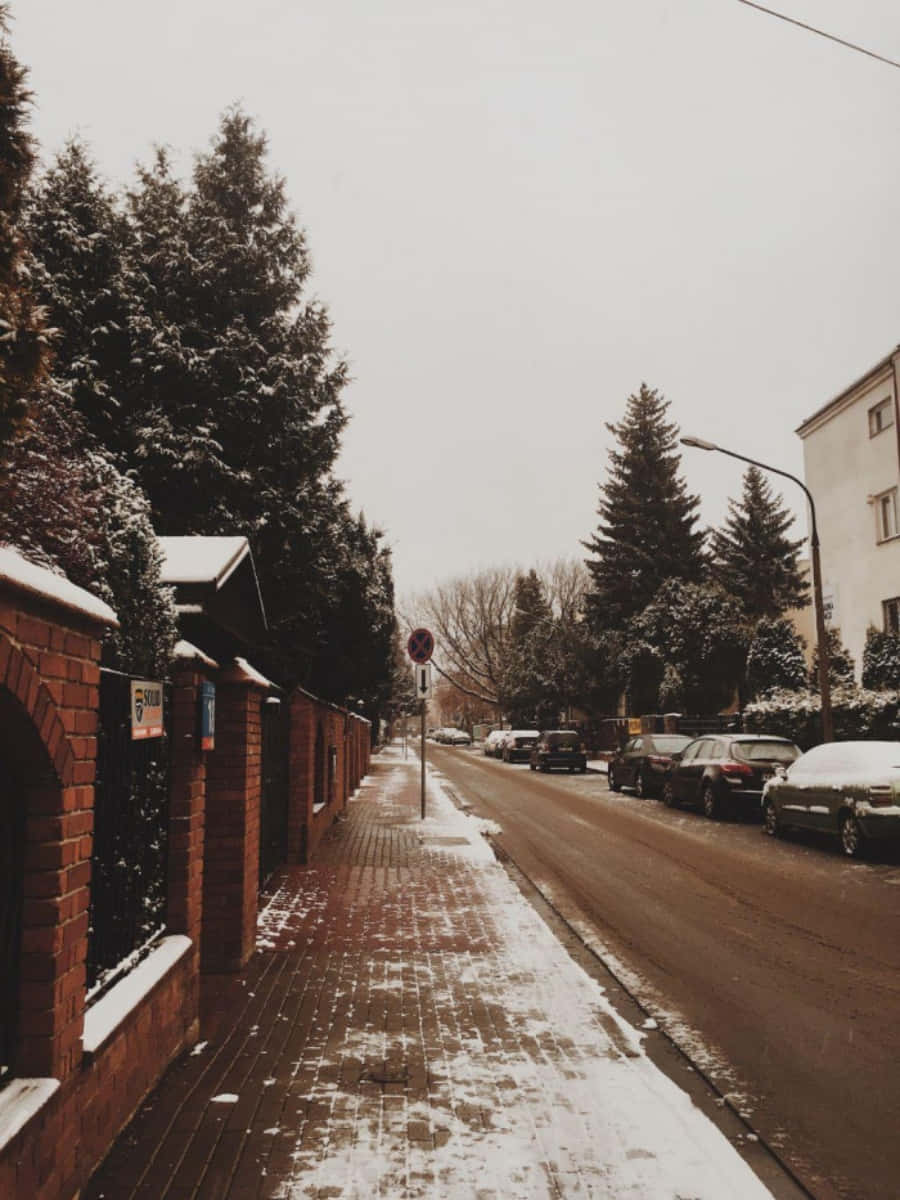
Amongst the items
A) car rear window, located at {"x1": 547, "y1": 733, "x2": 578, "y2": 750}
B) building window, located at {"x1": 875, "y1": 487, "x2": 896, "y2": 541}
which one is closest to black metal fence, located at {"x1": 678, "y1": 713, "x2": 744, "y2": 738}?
car rear window, located at {"x1": 547, "y1": 733, "x2": 578, "y2": 750}

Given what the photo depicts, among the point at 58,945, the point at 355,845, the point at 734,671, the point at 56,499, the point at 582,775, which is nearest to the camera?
the point at 58,945

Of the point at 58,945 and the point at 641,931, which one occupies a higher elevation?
the point at 58,945

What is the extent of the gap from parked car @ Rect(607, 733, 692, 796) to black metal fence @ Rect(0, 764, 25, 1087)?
1796cm

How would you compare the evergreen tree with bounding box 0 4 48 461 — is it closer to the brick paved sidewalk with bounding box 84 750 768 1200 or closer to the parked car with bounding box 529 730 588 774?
the brick paved sidewalk with bounding box 84 750 768 1200

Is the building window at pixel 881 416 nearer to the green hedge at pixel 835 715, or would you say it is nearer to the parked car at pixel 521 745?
the green hedge at pixel 835 715

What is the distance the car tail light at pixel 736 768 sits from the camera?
16.1 metres

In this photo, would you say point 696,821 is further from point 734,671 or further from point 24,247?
point 734,671


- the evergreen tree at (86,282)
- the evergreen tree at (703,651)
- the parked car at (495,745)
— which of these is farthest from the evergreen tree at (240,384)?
the parked car at (495,745)

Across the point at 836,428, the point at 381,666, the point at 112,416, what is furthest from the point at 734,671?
the point at 112,416

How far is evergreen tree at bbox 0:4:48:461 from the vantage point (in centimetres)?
436

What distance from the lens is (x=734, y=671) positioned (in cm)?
3531

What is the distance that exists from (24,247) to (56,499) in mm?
7045

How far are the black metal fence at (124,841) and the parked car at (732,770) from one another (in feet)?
42.6

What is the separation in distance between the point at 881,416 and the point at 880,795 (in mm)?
18264
